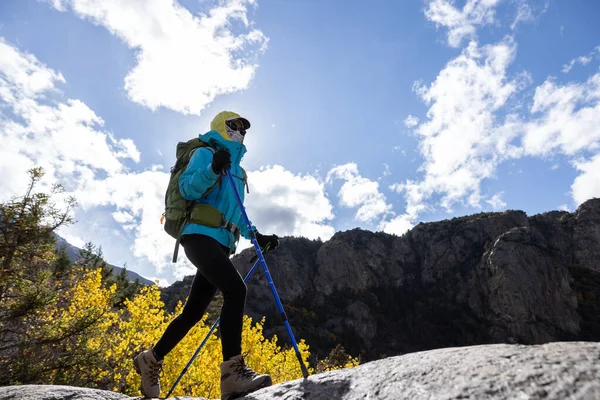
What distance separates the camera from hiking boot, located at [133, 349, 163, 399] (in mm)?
3248

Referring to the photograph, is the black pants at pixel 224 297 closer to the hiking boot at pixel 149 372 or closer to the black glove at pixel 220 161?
the hiking boot at pixel 149 372

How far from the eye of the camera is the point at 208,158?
3369 mm

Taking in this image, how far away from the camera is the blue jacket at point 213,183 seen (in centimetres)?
313

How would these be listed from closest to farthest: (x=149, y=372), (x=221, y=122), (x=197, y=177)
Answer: (x=197, y=177) → (x=149, y=372) → (x=221, y=122)

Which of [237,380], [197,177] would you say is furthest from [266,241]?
[237,380]

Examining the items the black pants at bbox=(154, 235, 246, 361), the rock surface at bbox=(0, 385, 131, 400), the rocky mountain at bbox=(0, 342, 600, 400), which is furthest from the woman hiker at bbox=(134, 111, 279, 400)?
the rock surface at bbox=(0, 385, 131, 400)

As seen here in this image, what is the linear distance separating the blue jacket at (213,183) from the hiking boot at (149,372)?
1.35 metres

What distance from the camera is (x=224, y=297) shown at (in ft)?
9.73

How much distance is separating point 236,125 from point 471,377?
3291 millimetres

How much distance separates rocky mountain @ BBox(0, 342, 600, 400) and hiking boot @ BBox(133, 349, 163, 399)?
4.68ft

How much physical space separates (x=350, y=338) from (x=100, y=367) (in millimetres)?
74143

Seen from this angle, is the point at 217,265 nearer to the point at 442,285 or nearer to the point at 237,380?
the point at 237,380

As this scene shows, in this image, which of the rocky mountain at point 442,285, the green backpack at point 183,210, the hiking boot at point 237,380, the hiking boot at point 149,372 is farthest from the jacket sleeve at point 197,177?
the rocky mountain at point 442,285

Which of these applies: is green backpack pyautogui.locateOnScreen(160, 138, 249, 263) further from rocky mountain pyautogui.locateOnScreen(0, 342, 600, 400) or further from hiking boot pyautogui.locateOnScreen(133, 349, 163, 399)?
rocky mountain pyautogui.locateOnScreen(0, 342, 600, 400)
